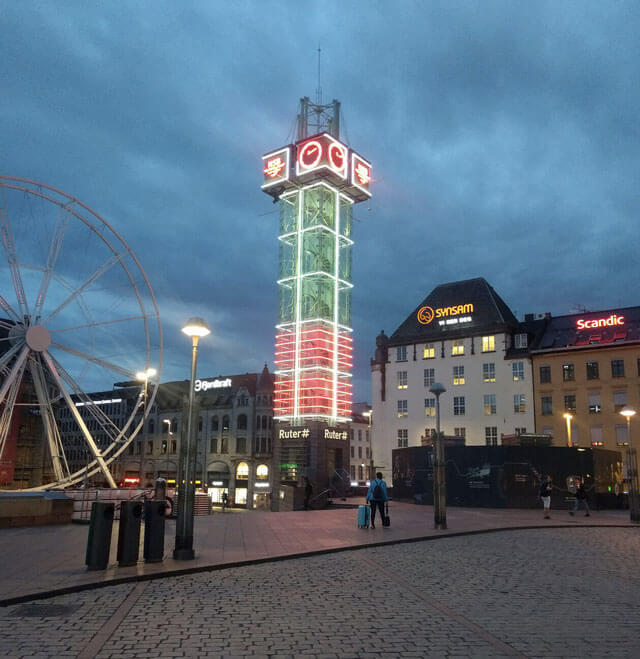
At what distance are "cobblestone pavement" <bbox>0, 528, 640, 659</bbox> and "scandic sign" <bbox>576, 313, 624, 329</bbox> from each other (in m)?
56.2

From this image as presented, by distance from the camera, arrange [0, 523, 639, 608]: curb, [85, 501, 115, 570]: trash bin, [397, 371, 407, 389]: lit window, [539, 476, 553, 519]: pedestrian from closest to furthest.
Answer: [0, 523, 639, 608]: curb < [85, 501, 115, 570]: trash bin < [539, 476, 553, 519]: pedestrian < [397, 371, 407, 389]: lit window

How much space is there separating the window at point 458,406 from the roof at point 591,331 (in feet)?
31.6

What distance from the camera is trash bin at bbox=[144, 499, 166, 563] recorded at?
13.8 meters

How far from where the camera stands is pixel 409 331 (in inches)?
3135

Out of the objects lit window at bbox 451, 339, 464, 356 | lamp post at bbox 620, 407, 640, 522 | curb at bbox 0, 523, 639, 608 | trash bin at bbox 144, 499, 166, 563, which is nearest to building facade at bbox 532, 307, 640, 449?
lit window at bbox 451, 339, 464, 356

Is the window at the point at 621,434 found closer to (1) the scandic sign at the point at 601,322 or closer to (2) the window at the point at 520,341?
(1) the scandic sign at the point at 601,322

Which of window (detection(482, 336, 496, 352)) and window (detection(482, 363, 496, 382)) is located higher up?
window (detection(482, 336, 496, 352))

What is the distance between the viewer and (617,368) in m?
64.6

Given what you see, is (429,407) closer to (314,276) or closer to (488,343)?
(488,343)

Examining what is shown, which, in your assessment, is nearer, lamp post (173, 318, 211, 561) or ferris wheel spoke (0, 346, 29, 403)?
lamp post (173, 318, 211, 561)

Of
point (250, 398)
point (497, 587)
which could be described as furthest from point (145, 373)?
point (250, 398)

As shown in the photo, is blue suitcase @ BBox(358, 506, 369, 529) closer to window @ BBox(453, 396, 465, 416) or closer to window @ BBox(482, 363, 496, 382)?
Answer: window @ BBox(482, 363, 496, 382)

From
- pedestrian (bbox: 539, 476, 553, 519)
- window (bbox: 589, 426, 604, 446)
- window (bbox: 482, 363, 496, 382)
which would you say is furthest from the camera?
window (bbox: 482, 363, 496, 382)

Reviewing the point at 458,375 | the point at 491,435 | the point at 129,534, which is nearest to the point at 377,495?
the point at 129,534
